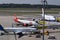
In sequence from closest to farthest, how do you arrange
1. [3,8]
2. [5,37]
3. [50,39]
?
[50,39]
[5,37]
[3,8]

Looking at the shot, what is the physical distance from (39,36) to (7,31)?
33.9 inches

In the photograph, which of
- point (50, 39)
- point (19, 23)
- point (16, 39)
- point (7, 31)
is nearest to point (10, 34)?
point (7, 31)

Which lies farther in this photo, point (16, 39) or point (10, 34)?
point (10, 34)

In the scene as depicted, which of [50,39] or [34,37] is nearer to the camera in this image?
[50,39]

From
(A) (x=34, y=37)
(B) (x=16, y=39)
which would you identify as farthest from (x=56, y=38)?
(B) (x=16, y=39)

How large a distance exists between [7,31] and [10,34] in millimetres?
140

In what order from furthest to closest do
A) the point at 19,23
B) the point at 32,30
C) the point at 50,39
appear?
the point at 19,23 < the point at 32,30 < the point at 50,39

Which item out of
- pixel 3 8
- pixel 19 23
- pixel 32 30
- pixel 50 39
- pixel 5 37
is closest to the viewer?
pixel 50 39

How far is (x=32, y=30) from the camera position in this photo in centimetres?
538

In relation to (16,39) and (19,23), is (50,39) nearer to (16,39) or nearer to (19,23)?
(16,39)

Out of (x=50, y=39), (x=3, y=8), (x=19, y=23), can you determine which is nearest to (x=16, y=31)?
(x=50, y=39)

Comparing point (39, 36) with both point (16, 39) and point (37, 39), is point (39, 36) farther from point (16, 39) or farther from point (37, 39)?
point (16, 39)

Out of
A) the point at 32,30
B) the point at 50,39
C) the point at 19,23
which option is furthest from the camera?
the point at 19,23

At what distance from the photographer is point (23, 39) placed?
4734 mm
